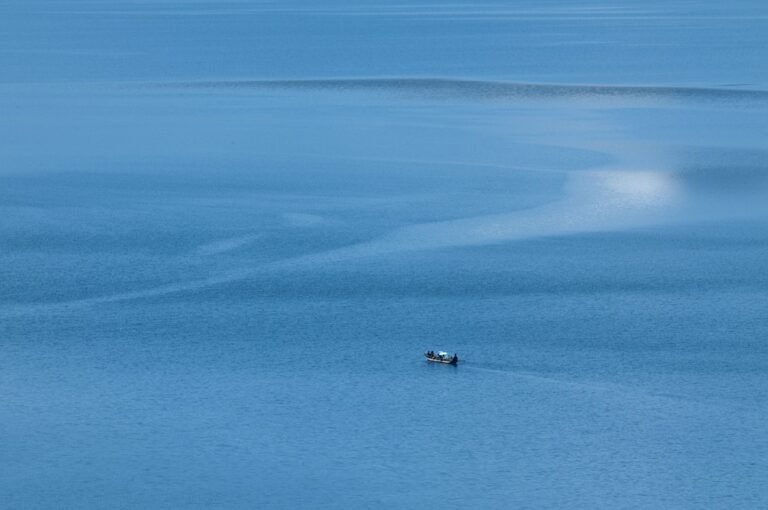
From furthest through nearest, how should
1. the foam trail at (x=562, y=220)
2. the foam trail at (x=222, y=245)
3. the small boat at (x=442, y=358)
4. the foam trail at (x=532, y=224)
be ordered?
the foam trail at (x=562, y=220), the foam trail at (x=222, y=245), the foam trail at (x=532, y=224), the small boat at (x=442, y=358)

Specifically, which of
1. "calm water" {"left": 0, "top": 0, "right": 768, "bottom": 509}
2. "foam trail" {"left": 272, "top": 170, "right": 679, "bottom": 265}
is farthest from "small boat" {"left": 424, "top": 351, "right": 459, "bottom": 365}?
"foam trail" {"left": 272, "top": 170, "right": 679, "bottom": 265}

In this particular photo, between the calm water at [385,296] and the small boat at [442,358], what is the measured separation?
0.60 ft

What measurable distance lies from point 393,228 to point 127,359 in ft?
24.5

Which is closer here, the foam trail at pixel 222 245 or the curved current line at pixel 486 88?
the foam trail at pixel 222 245

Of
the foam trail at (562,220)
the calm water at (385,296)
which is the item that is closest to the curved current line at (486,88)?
the calm water at (385,296)

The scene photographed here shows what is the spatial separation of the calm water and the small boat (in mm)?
183

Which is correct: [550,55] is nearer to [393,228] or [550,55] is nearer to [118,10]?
[393,228]

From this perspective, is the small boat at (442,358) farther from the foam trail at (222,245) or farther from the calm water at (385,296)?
the foam trail at (222,245)

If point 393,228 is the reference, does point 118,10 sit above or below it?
above

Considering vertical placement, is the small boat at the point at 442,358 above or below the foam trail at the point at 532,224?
below

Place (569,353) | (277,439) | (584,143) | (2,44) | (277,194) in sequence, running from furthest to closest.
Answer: (2,44)
(584,143)
(277,194)
(569,353)
(277,439)

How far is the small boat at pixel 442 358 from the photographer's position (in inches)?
711

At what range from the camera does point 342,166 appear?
30.6 metres

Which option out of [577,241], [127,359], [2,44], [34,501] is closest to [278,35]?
[2,44]
